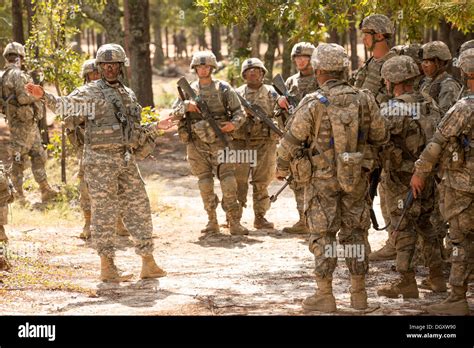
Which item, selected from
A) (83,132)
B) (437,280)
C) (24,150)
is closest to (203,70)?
(83,132)

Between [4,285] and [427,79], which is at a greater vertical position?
[427,79]

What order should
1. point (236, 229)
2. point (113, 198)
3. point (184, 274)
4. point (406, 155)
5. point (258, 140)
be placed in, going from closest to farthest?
point (406, 155) → point (113, 198) → point (184, 274) → point (236, 229) → point (258, 140)

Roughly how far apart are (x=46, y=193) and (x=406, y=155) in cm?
786

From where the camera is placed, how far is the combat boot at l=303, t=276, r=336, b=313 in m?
7.88

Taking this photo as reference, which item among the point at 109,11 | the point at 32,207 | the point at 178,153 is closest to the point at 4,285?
the point at 32,207

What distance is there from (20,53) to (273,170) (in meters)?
4.12

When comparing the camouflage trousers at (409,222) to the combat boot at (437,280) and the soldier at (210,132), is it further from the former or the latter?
the soldier at (210,132)

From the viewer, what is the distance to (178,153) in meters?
20.6

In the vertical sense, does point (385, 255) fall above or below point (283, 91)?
below

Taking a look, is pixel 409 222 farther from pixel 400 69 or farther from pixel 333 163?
pixel 400 69

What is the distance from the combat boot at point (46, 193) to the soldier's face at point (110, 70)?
6071 mm

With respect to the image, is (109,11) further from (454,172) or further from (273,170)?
(454,172)

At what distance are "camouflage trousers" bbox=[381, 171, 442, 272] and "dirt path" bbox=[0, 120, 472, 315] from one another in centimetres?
36

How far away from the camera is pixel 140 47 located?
22.0m
